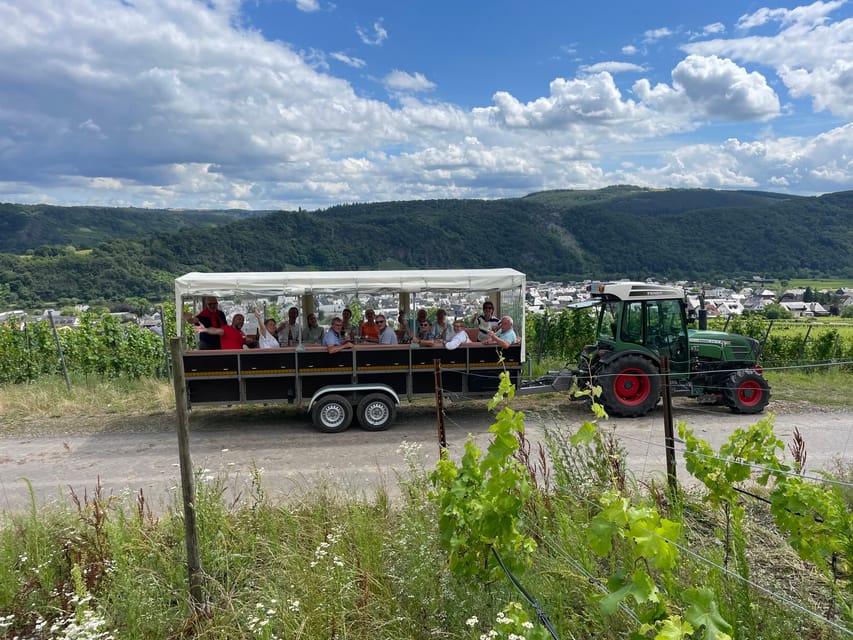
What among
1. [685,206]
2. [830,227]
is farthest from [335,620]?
[685,206]

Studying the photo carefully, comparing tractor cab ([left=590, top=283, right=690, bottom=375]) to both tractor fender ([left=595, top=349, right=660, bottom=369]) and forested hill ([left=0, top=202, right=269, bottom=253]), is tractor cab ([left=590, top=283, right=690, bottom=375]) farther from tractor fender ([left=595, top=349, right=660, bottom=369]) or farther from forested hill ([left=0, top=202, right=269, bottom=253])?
forested hill ([left=0, top=202, right=269, bottom=253])

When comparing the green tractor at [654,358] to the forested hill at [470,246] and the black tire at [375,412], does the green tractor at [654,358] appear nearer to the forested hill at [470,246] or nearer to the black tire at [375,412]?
the black tire at [375,412]

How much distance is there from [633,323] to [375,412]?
5.04 meters

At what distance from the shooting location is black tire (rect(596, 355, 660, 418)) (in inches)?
405

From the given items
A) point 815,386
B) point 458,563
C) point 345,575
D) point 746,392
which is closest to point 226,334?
point 345,575

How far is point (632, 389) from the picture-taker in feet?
34.4

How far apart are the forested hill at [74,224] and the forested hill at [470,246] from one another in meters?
25.0

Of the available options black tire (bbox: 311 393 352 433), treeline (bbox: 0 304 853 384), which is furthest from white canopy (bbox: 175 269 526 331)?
treeline (bbox: 0 304 853 384)

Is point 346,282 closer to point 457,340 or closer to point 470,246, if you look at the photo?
point 457,340

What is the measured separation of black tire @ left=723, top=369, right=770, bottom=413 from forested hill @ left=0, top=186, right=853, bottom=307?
110 feet

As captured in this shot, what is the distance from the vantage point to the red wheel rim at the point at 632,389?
10.4 m

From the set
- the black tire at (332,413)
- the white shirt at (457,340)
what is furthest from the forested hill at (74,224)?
the white shirt at (457,340)

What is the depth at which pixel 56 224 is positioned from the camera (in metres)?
91.7

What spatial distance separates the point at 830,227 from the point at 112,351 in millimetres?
85114
